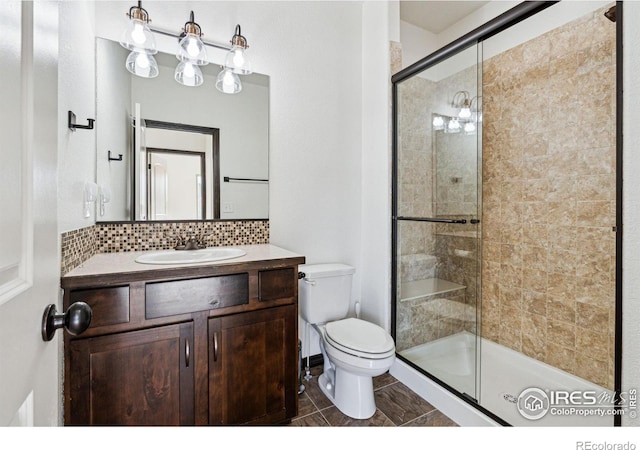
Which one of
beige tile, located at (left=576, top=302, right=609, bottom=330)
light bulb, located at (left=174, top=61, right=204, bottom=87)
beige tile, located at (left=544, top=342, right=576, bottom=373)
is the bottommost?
beige tile, located at (left=544, top=342, right=576, bottom=373)

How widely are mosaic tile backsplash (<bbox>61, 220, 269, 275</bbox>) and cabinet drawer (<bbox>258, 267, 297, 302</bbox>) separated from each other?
0.55 metres

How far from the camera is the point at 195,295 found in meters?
1.29

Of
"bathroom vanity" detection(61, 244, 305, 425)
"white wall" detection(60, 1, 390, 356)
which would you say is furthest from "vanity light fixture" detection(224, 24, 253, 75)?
"bathroom vanity" detection(61, 244, 305, 425)

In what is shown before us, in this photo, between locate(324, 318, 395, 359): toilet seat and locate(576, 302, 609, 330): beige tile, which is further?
locate(576, 302, 609, 330): beige tile

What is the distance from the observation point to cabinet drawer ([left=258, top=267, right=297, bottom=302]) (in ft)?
4.75

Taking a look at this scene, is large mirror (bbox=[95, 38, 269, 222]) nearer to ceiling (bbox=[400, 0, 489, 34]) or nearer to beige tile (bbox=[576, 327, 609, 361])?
ceiling (bbox=[400, 0, 489, 34])

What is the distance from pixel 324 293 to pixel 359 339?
0.38 meters

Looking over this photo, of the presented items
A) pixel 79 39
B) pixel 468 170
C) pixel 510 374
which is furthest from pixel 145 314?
pixel 510 374

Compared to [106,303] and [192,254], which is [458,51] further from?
[106,303]

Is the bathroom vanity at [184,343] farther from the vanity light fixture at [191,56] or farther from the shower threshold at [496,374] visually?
the vanity light fixture at [191,56]

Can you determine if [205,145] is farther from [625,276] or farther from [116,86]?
[625,276]

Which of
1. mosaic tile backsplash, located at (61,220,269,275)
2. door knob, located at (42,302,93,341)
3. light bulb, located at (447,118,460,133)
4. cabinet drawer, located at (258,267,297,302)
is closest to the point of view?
door knob, located at (42,302,93,341)

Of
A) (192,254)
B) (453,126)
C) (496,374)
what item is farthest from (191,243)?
(496,374)
